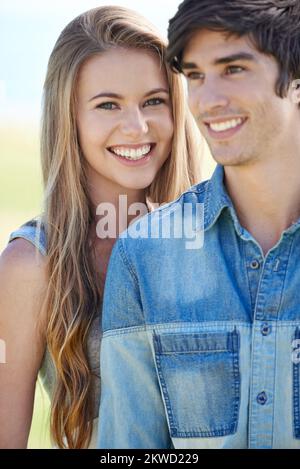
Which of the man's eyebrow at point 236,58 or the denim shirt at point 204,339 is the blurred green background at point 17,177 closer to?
the denim shirt at point 204,339

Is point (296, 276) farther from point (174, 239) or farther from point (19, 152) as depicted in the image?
point (19, 152)

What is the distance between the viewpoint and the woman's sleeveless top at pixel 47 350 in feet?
10.5

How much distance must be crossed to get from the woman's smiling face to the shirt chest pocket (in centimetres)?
84

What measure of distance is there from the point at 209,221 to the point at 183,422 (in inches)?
24.7

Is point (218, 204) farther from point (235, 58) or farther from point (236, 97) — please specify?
point (235, 58)

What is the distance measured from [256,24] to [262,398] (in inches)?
43.2

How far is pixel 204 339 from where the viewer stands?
2730 mm

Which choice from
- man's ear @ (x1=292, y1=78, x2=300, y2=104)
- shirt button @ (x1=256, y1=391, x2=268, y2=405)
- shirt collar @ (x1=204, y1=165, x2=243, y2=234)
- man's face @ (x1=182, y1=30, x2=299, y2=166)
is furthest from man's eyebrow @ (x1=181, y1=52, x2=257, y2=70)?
shirt button @ (x1=256, y1=391, x2=268, y2=405)

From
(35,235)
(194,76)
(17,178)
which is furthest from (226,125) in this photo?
(17,178)

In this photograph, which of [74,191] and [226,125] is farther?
[74,191]

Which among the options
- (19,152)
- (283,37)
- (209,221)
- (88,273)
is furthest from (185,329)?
(19,152)

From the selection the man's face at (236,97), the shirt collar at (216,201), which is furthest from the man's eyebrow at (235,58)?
the shirt collar at (216,201)

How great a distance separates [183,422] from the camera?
2738 mm

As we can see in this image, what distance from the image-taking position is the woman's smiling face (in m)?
3.30
